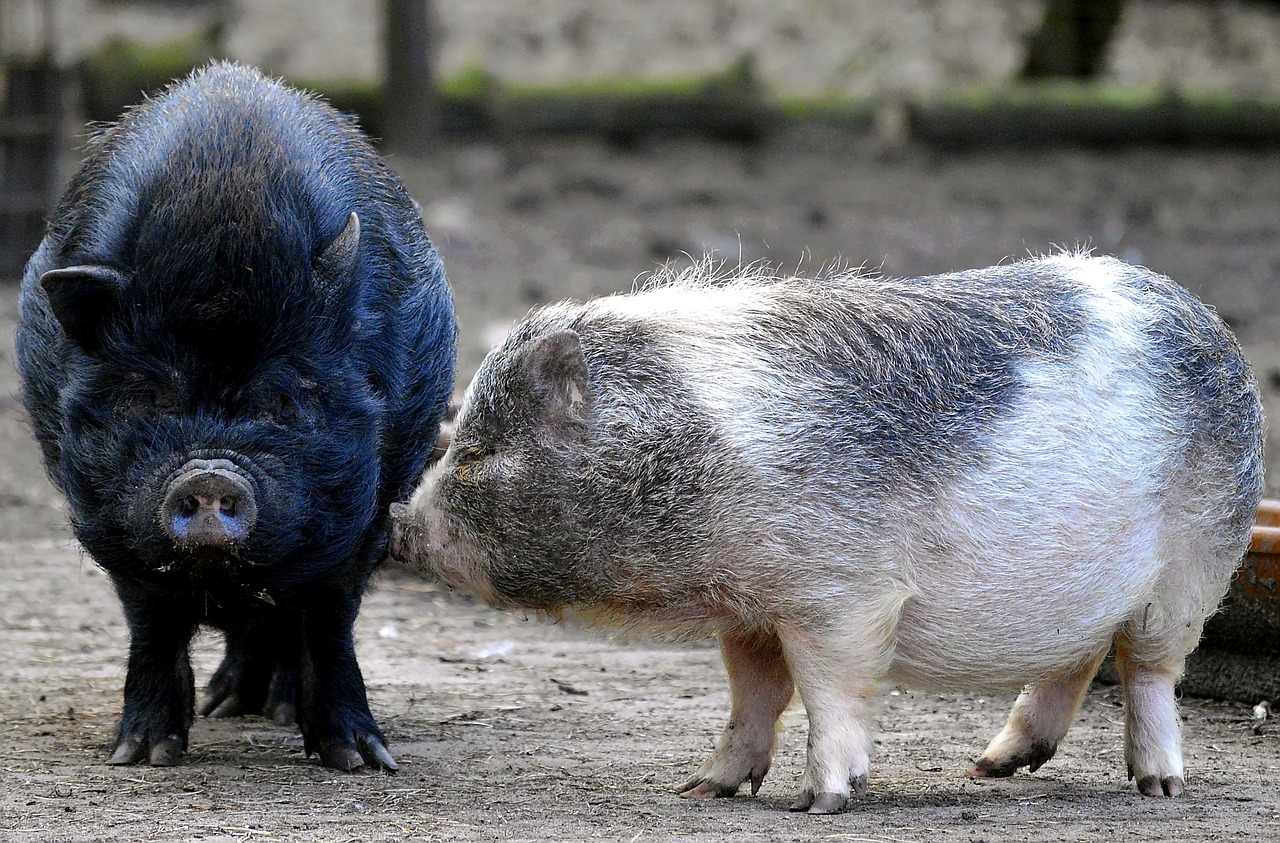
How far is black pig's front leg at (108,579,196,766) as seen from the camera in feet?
15.3

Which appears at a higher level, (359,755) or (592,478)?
(592,478)

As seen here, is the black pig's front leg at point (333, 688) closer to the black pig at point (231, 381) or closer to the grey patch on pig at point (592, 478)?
the black pig at point (231, 381)

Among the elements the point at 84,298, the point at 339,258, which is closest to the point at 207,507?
the point at 84,298

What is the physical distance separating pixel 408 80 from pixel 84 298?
11414 mm

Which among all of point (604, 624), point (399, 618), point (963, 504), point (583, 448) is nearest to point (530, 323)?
point (583, 448)

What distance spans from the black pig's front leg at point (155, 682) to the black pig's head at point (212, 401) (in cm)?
37

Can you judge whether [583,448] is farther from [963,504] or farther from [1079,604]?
[1079,604]

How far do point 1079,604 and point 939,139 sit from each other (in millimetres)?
12706

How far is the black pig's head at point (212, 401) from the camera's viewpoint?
4.08 metres

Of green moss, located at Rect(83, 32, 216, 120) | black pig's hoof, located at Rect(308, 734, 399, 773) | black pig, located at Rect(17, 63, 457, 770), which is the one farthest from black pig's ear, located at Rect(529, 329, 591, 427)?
green moss, located at Rect(83, 32, 216, 120)

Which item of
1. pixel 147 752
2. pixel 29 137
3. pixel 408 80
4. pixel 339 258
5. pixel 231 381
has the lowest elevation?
pixel 147 752

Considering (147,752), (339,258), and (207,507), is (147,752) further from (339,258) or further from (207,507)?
(339,258)

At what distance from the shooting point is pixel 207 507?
3.94 metres

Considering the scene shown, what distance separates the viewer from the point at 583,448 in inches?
164
